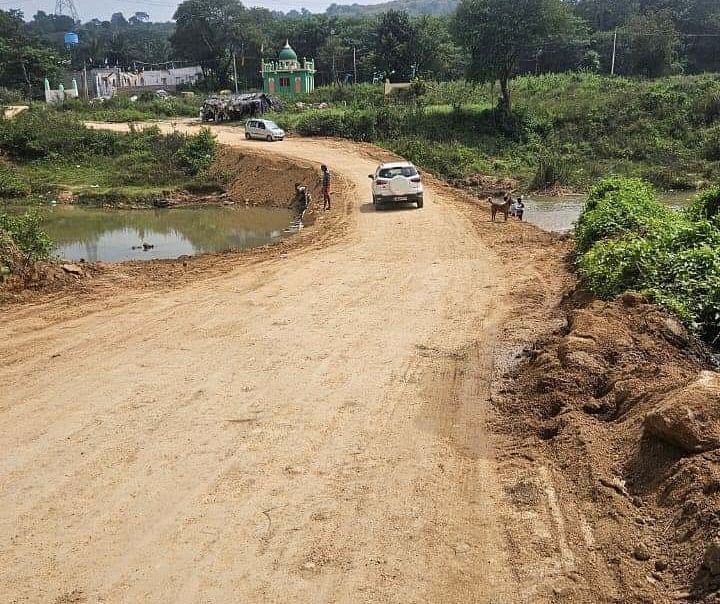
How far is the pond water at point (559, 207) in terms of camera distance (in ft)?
76.0

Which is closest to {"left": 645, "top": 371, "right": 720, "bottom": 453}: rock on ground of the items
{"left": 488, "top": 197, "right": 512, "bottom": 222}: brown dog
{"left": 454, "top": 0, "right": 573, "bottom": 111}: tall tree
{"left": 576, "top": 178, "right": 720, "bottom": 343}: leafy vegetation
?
{"left": 576, "top": 178, "right": 720, "bottom": 343}: leafy vegetation

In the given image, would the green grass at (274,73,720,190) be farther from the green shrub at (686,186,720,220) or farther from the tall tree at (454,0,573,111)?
the green shrub at (686,186,720,220)

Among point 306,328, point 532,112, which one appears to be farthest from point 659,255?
point 532,112

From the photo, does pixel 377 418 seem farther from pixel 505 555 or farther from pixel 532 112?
pixel 532 112

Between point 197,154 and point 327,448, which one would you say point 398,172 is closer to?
point 197,154

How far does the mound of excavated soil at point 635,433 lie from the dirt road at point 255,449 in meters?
0.74

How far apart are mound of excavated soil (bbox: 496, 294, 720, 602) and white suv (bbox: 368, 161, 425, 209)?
13.0 meters

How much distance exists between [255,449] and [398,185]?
1583 cm

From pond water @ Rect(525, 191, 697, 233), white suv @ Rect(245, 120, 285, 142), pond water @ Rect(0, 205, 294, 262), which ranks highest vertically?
white suv @ Rect(245, 120, 285, 142)

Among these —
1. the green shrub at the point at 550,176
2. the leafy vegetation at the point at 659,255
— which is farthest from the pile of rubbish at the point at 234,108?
the leafy vegetation at the point at 659,255

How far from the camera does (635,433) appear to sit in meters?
6.46

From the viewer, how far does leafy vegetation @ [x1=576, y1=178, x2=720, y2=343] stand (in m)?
9.13

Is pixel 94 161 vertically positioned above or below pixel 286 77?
below

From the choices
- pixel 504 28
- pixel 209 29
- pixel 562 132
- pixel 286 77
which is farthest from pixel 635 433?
pixel 209 29
